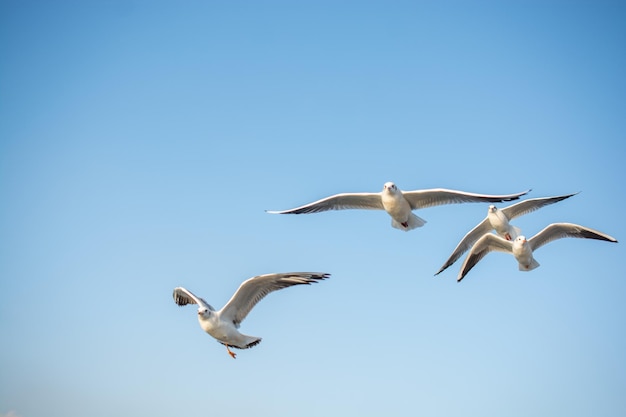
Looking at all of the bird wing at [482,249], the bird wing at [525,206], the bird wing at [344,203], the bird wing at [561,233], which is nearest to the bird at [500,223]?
the bird wing at [525,206]

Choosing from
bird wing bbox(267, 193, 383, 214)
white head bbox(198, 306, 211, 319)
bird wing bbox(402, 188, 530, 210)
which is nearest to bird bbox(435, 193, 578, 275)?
bird wing bbox(402, 188, 530, 210)

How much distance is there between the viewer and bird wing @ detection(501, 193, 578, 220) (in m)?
21.0

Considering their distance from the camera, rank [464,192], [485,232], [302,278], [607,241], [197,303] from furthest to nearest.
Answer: [485,232]
[607,241]
[464,192]
[197,303]
[302,278]

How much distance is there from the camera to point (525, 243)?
2039cm

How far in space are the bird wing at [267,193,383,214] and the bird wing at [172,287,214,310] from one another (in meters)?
3.30

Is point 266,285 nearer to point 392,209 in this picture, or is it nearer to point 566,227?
point 392,209

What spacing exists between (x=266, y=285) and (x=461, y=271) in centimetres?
672

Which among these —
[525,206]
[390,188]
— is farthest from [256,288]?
[525,206]

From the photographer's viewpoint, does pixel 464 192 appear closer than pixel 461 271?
Yes

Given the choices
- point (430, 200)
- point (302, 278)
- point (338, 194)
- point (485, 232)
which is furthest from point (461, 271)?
point (302, 278)

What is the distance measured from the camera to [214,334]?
17359mm

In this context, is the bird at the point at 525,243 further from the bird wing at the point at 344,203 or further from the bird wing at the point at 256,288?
the bird wing at the point at 256,288

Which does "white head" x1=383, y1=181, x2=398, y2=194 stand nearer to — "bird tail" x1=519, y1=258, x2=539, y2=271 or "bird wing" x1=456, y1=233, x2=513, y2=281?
"bird wing" x1=456, y1=233, x2=513, y2=281

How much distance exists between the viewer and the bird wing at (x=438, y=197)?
19.3m
